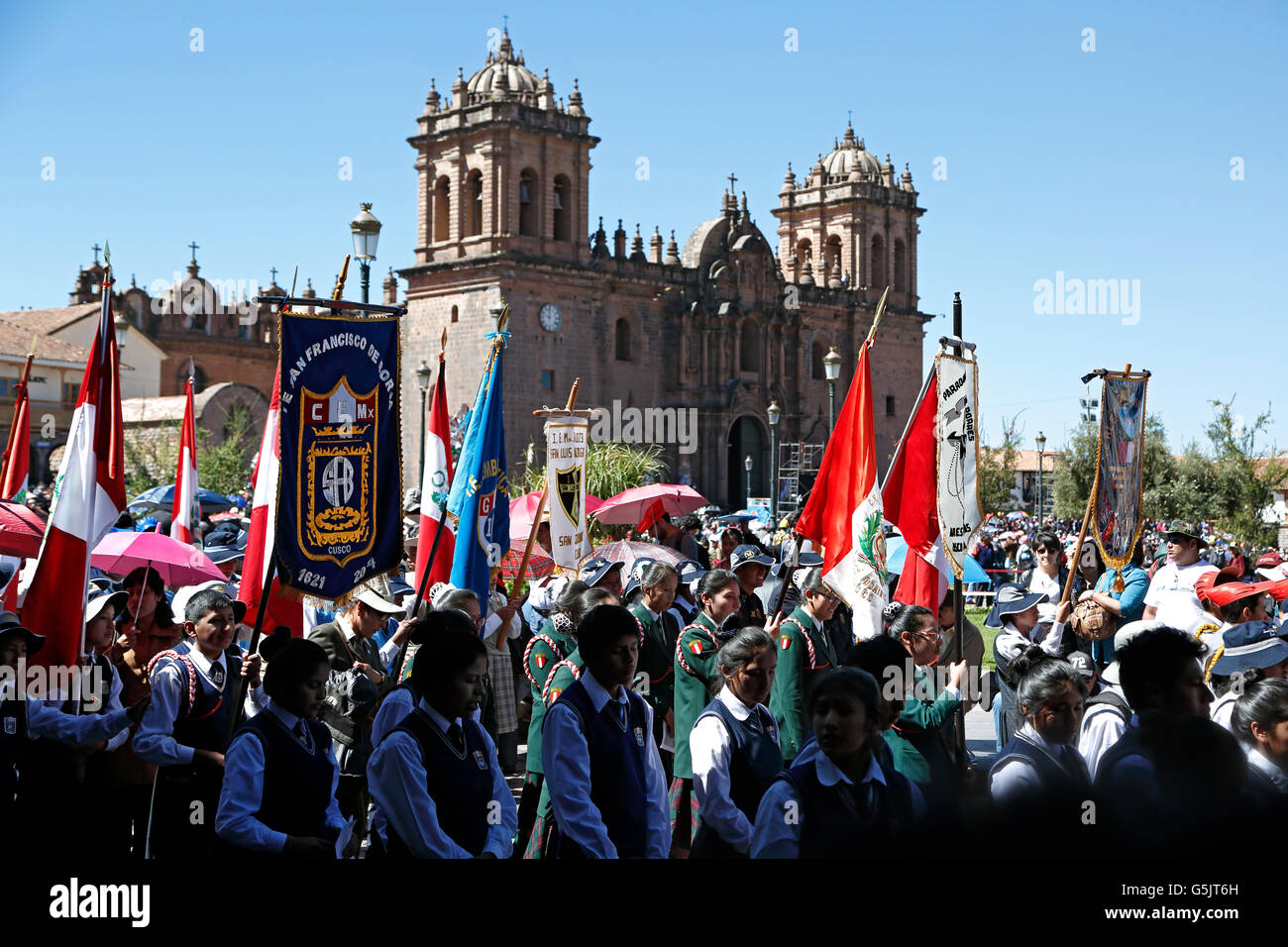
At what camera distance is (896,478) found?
862cm

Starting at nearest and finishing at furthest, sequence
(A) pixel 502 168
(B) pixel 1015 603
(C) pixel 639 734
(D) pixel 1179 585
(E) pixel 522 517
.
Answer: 1. (C) pixel 639 734
2. (B) pixel 1015 603
3. (D) pixel 1179 585
4. (E) pixel 522 517
5. (A) pixel 502 168

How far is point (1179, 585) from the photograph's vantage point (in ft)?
29.3

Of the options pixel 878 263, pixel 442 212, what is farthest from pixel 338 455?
pixel 878 263

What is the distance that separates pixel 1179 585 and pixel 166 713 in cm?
652

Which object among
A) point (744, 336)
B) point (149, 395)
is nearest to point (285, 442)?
point (744, 336)

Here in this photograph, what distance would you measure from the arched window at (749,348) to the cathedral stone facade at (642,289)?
0.07 m

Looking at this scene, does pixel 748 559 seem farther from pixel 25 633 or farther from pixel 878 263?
pixel 878 263

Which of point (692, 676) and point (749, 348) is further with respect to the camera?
point (749, 348)

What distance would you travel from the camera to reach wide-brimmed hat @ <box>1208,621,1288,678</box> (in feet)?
19.9

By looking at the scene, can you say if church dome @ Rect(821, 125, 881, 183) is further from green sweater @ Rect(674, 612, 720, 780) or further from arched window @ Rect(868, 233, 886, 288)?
green sweater @ Rect(674, 612, 720, 780)

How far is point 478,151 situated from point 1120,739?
4294cm

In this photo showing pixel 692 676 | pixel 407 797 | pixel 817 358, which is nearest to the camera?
pixel 407 797

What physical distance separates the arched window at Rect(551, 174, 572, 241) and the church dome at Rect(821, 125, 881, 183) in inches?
689

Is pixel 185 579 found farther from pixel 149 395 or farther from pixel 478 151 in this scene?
pixel 149 395
